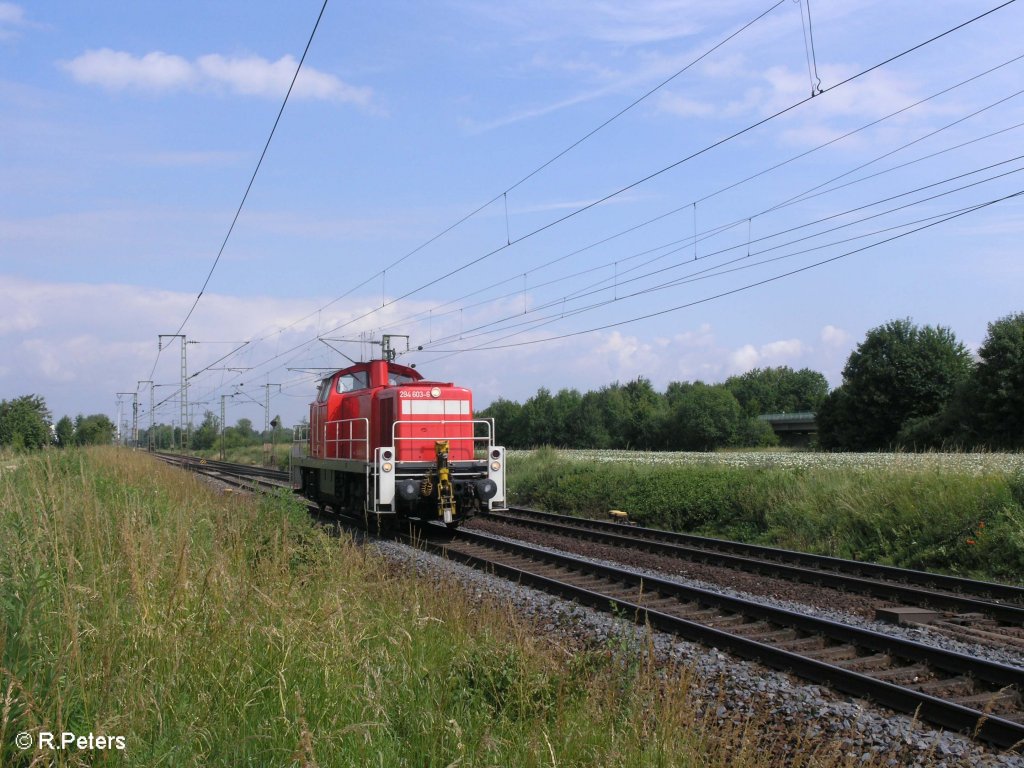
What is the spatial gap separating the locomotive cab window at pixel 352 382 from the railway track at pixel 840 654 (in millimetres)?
7928

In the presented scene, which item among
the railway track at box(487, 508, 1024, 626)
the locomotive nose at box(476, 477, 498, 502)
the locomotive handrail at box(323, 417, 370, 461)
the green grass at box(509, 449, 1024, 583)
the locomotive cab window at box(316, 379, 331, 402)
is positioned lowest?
the railway track at box(487, 508, 1024, 626)

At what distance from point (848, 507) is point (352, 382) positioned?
10.2m

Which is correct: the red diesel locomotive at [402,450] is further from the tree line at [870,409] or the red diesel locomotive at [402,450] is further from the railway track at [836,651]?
the tree line at [870,409]

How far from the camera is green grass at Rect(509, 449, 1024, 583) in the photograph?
456 inches

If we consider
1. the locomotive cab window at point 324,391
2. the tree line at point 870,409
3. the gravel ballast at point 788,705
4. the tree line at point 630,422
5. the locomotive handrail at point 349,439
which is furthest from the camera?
the tree line at point 630,422

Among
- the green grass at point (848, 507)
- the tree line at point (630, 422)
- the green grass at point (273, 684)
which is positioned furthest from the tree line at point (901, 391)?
the green grass at point (273, 684)

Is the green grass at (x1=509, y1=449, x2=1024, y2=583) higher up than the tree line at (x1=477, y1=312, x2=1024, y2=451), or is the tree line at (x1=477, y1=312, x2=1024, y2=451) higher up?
the tree line at (x1=477, y1=312, x2=1024, y2=451)

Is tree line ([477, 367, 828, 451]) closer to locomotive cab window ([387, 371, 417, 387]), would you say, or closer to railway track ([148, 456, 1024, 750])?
locomotive cab window ([387, 371, 417, 387])

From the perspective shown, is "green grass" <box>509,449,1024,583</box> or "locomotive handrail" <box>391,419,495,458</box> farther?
"locomotive handrail" <box>391,419,495,458</box>

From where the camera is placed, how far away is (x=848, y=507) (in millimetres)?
13984

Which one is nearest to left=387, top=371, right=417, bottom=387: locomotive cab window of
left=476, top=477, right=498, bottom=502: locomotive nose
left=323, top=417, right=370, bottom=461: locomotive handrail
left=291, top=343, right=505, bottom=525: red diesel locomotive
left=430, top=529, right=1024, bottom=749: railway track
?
left=291, top=343, right=505, bottom=525: red diesel locomotive

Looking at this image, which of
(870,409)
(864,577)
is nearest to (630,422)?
(870,409)

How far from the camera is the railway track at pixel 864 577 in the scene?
8.48m

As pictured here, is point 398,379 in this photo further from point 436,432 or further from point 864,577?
point 864,577
